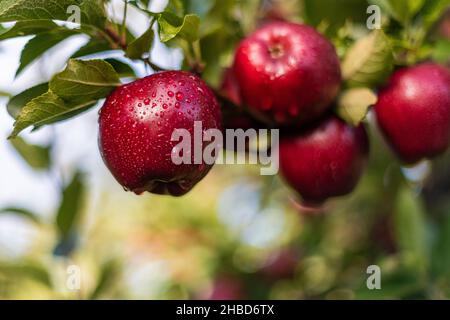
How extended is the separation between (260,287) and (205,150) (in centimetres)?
118

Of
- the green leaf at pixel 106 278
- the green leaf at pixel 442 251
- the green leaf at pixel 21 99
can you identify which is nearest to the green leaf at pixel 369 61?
the green leaf at pixel 21 99

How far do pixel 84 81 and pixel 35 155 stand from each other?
908 millimetres

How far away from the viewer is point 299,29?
112cm

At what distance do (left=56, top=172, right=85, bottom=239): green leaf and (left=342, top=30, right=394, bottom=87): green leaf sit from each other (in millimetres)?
843

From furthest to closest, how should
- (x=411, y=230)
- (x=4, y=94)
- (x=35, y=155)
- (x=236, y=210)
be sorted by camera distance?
1. (x=236, y=210)
2. (x=35, y=155)
3. (x=411, y=230)
4. (x=4, y=94)

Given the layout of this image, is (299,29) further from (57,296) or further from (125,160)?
(57,296)

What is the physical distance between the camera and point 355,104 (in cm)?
111

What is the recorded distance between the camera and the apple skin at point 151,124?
0.91 m

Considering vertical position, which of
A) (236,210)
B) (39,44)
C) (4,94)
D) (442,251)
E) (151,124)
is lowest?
(151,124)

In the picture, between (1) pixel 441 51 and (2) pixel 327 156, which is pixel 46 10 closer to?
(2) pixel 327 156

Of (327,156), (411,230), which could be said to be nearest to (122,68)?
(327,156)

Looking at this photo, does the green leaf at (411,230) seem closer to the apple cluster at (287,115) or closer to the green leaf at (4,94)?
the apple cluster at (287,115)

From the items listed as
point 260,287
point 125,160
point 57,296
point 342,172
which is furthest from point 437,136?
point 57,296

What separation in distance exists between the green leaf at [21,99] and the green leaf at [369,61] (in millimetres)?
571
